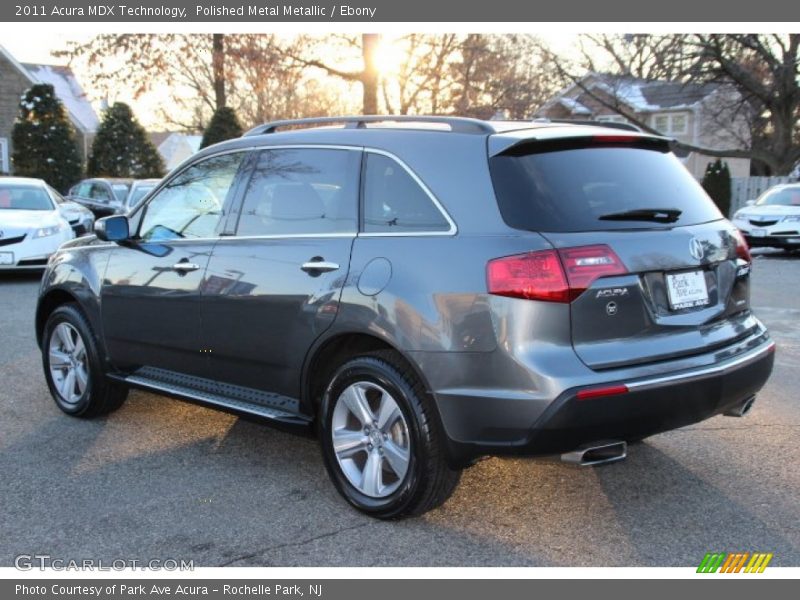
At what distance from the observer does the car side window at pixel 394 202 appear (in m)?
3.72

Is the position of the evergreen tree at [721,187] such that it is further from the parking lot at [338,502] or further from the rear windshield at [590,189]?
the rear windshield at [590,189]

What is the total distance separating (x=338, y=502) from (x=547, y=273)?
5.31 ft

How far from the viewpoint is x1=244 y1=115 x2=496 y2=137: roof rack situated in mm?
3818

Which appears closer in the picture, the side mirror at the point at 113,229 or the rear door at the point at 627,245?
the rear door at the point at 627,245

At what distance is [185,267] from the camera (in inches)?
185

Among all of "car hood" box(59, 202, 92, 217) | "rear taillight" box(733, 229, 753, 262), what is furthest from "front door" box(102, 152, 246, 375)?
"car hood" box(59, 202, 92, 217)

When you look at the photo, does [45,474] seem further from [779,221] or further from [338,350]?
[779,221]

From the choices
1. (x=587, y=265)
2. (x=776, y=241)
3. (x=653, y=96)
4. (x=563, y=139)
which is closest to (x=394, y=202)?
(x=563, y=139)

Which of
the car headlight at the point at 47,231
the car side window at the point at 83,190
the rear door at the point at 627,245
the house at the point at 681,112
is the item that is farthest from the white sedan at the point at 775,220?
the house at the point at 681,112

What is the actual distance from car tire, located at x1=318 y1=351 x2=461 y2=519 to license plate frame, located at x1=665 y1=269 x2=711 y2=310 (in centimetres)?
114

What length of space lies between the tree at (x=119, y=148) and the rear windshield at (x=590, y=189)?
32.6m

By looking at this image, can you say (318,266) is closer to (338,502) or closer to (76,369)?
(338,502)

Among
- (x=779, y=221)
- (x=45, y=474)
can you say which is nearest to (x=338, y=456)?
(x=45, y=474)

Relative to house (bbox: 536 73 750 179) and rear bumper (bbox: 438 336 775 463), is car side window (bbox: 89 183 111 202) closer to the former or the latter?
rear bumper (bbox: 438 336 775 463)
